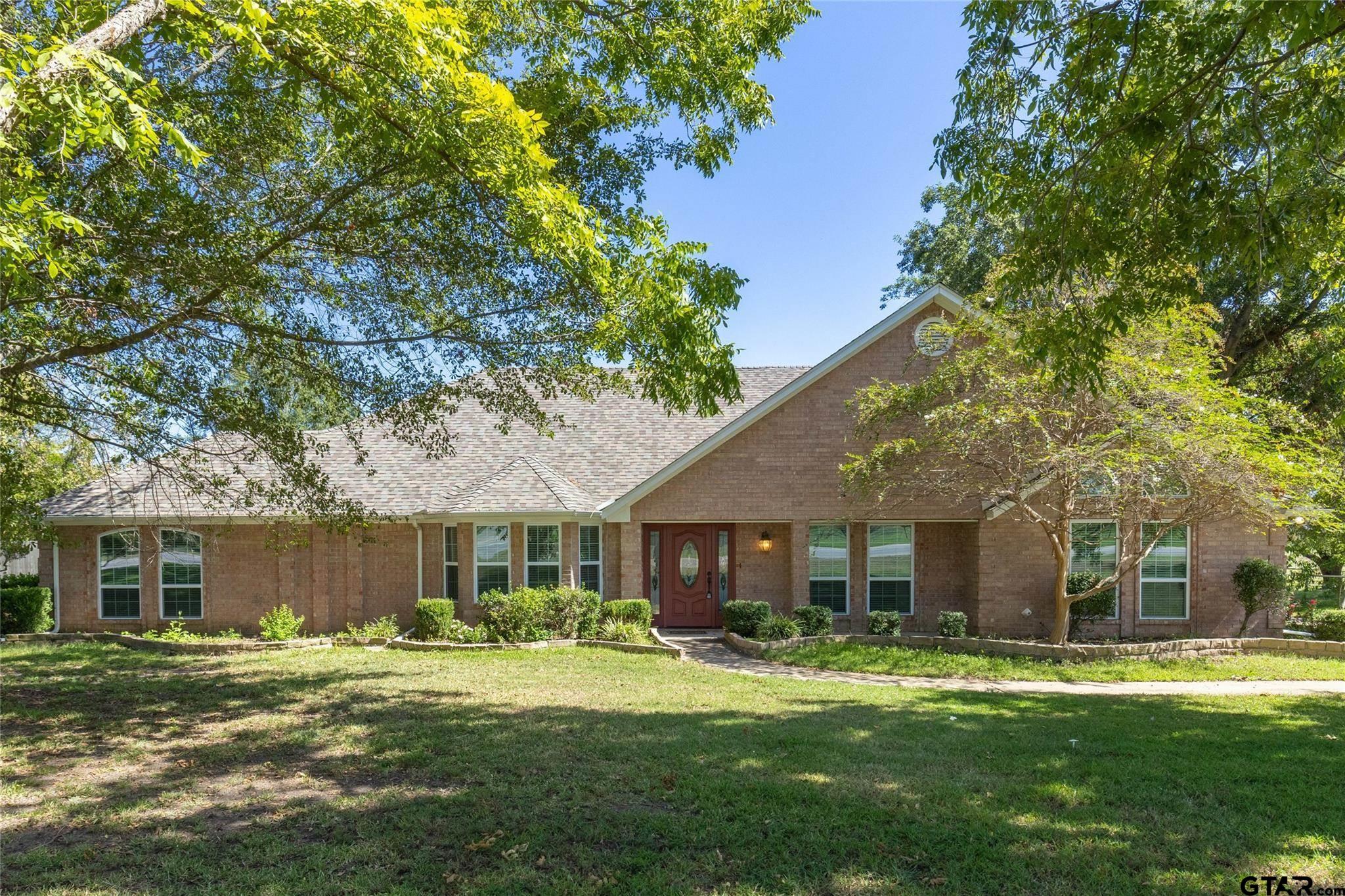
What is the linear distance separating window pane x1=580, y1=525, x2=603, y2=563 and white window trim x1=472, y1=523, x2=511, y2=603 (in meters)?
1.58

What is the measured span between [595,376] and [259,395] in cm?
478

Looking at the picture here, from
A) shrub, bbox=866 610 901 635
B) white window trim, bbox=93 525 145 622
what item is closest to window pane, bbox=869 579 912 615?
shrub, bbox=866 610 901 635

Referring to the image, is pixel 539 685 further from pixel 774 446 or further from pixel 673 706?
pixel 774 446

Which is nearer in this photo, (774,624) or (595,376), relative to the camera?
(595,376)

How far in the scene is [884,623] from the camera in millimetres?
15531

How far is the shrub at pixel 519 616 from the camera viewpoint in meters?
15.1

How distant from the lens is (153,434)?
10.1 m

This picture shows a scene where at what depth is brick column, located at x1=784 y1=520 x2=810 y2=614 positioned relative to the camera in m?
16.3

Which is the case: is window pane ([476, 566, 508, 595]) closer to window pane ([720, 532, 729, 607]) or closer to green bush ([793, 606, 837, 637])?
window pane ([720, 532, 729, 607])

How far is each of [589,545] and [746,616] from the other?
4.13 meters

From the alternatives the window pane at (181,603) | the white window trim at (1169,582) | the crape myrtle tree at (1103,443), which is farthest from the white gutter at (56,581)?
the white window trim at (1169,582)

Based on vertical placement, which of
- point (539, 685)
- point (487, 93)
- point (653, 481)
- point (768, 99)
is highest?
point (768, 99)

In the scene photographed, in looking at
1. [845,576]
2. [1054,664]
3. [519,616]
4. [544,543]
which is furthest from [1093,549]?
[519,616]

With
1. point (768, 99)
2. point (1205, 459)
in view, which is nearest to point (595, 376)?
point (768, 99)
